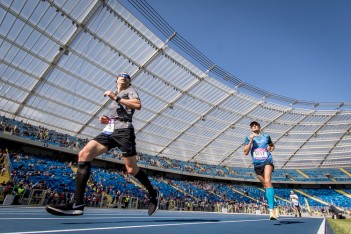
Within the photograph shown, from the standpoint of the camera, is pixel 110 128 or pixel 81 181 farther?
pixel 110 128

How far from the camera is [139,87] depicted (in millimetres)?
25188

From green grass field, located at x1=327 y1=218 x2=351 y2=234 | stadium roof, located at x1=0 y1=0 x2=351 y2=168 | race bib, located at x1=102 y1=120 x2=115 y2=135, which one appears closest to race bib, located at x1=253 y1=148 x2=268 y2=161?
green grass field, located at x1=327 y1=218 x2=351 y2=234

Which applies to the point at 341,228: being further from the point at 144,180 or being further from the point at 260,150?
the point at 144,180

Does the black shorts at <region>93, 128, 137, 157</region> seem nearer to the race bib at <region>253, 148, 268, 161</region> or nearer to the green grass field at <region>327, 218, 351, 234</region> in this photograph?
the race bib at <region>253, 148, 268, 161</region>

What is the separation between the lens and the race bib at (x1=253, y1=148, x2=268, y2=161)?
4590 millimetres

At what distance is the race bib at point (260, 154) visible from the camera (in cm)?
459

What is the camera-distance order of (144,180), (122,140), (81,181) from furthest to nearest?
(144,180) < (122,140) < (81,181)

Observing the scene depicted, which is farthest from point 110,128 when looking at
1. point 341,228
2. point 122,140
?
point 341,228

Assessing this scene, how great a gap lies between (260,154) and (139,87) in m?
21.5

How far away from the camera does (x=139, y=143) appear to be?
35406 millimetres

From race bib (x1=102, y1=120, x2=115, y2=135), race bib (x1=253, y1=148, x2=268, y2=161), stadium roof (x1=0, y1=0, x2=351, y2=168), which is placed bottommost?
race bib (x1=102, y1=120, x2=115, y2=135)

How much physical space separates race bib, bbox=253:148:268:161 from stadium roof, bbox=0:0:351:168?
54.6 feet

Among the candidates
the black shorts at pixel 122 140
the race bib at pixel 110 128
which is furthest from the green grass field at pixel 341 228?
the race bib at pixel 110 128

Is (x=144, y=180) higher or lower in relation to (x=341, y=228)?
higher
